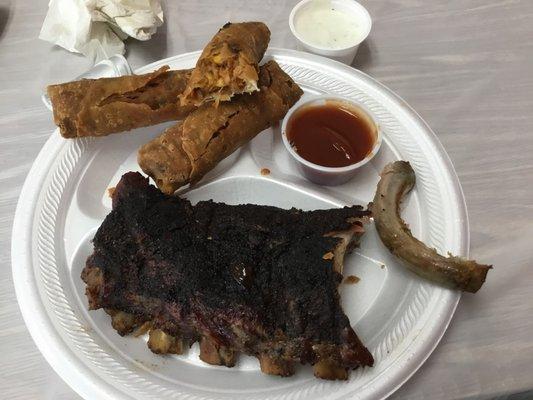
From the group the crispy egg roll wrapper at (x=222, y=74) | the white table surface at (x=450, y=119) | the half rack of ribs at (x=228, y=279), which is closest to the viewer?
the half rack of ribs at (x=228, y=279)

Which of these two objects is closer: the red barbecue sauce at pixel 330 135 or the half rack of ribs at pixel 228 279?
the half rack of ribs at pixel 228 279

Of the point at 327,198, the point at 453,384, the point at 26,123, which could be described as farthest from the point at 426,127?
the point at 26,123

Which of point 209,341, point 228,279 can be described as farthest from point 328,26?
point 209,341

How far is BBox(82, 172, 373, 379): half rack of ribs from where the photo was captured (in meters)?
1.56

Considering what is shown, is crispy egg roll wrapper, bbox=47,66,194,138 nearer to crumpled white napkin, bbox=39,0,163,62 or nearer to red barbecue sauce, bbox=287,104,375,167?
red barbecue sauce, bbox=287,104,375,167

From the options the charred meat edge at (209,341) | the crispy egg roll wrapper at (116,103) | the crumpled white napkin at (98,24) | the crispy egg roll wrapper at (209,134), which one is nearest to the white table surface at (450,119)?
the crumpled white napkin at (98,24)

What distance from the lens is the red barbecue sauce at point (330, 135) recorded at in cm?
205

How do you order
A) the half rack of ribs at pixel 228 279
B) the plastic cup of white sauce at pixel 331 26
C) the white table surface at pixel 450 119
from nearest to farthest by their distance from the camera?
the half rack of ribs at pixel 228 279, the white table surface at pixel 450 119, the plastic cup of white sauce at pixel 331 26

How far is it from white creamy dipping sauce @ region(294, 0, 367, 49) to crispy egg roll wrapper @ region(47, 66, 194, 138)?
715mm

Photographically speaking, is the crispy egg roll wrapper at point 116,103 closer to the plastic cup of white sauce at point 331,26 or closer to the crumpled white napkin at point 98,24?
the crumpled white napkin at point 98,24

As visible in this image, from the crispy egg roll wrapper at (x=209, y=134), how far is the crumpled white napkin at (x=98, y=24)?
806 millimetres

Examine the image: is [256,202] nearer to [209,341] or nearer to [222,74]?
[222,74]

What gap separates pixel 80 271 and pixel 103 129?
580mm

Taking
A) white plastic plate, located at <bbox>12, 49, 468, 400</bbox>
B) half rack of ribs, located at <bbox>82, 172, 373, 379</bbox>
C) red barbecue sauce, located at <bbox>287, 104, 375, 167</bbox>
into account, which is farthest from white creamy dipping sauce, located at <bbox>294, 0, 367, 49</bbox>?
half rack of ribs, located at <bbox>82, 172, 373, 379</bbox>
